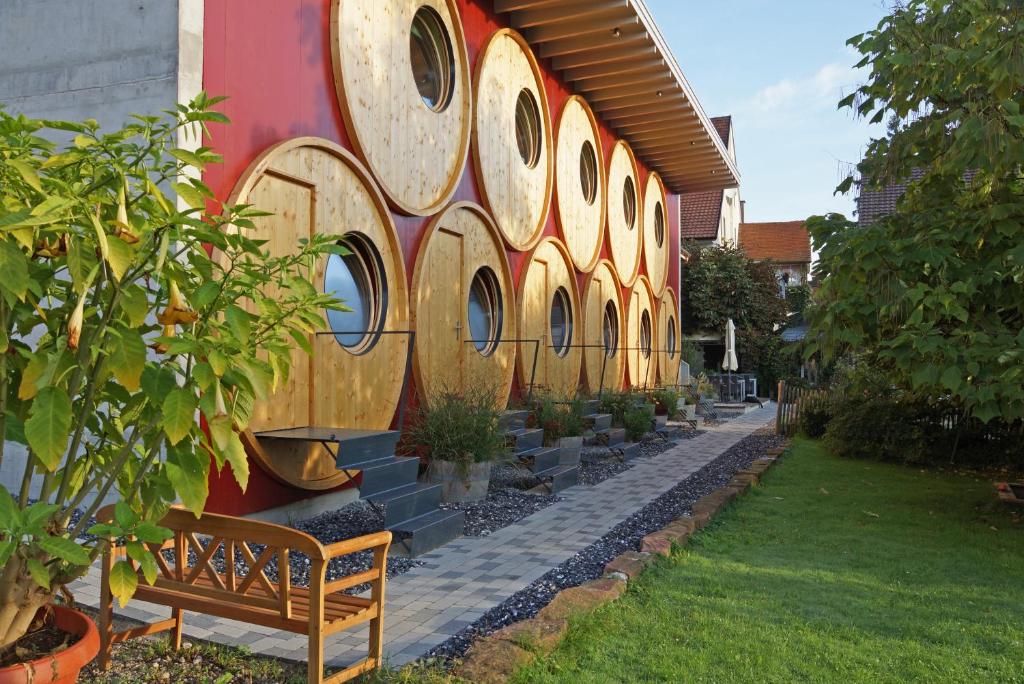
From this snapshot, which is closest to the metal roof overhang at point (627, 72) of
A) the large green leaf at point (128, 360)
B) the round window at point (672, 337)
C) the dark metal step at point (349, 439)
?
the round window at point (672, 337)

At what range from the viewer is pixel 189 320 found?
2227 millimetres

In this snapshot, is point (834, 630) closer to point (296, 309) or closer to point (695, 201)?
point (296, 309)

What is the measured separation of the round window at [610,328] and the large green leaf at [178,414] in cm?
1287

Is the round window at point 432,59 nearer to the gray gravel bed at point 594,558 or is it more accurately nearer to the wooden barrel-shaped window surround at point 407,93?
the wooden barrel-shaped window surround at point 407,93

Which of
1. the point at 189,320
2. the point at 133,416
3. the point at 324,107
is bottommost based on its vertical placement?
the point at 133,416

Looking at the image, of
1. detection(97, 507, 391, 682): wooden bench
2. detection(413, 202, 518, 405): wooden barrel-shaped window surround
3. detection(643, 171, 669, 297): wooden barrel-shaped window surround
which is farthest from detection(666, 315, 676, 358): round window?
detection(97, 507, 391, 682): wooden bench

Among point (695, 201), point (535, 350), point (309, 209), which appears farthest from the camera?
point (695, 201)

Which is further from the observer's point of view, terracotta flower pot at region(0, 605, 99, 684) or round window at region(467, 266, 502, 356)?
round window at region(467, 266, 502, 356)

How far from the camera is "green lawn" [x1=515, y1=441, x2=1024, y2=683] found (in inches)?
138

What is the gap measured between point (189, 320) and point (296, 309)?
1.13 feet

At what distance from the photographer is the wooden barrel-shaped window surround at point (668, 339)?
59.6 feet

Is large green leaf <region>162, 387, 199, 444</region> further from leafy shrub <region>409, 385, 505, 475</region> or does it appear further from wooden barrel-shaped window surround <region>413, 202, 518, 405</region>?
wooden barrel-shaped window surround <region>413, 202, 518, 405</region>

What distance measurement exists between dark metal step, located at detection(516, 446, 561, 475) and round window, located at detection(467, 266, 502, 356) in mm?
1865

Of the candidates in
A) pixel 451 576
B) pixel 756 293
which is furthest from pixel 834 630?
pixel 756 293
